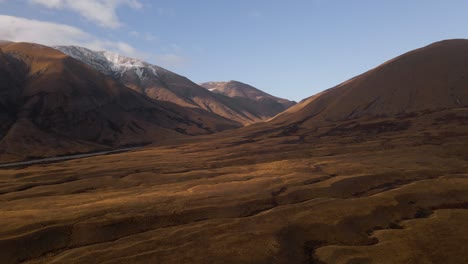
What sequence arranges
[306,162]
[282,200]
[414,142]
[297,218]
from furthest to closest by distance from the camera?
[414,142]
[306,162]
[282,200]
[297,218]

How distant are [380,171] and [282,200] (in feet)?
106

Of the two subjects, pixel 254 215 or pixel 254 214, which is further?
pixel 254 214

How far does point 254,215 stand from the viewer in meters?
63.0

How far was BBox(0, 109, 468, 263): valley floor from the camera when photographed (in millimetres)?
46562

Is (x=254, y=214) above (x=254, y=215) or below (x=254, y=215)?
below

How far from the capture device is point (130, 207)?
225ft

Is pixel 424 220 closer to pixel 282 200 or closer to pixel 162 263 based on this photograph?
pixel 282 200

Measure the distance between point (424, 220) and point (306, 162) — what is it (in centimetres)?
6443

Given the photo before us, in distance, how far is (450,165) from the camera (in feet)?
321

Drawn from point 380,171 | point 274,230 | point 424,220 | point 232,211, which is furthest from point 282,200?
point 380,171

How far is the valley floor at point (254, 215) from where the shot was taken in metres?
46.6

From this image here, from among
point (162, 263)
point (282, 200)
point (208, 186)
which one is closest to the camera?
point (162, 263)

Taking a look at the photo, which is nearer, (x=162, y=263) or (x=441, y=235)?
(x=162, y=263)

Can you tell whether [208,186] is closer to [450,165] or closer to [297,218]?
[297,218]
